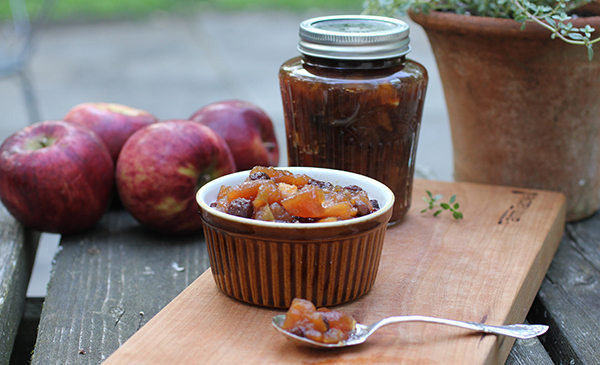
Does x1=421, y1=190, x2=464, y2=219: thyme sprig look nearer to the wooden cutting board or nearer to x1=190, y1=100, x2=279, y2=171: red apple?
the wooden cutting board

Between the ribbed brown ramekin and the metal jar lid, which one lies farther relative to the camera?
the metal jar lid

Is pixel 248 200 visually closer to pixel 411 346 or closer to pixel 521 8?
pixel 411 346

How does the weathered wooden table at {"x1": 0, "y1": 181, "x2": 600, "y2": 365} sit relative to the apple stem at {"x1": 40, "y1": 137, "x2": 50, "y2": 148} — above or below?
below

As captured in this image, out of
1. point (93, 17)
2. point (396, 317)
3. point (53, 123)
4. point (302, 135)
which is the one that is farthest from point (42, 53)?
point (396, 317)

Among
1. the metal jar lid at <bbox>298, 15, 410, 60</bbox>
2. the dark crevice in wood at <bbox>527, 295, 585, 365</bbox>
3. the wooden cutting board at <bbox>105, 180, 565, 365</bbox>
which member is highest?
the metal jar lid at <bbox>298, 15, 410, 60</bbox>

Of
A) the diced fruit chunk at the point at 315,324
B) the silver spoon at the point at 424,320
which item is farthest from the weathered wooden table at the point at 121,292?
the diced fruit chunk at the point at 315,324

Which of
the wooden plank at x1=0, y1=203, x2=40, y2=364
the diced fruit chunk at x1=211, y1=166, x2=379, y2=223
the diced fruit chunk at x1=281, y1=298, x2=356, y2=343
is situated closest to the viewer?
the diced fruit chunk at x1=281, y1=298, x2=356, y2=343

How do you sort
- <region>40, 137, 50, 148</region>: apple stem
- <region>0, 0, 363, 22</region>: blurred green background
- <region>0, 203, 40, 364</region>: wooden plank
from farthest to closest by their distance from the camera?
<region>0, 0, 363, 22</region>: blurred green background
<region>40, 137, 50, 148</region>: apple stem
<region>0, 203, 40, 364</region>: wooden plank

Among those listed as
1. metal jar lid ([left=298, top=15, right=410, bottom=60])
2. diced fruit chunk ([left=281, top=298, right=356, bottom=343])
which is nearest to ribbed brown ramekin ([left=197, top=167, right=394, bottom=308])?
diced fruit chunk ([left=281, top=298, right=356, bottom=343])

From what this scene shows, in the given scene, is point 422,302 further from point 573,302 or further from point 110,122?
point 110,122
